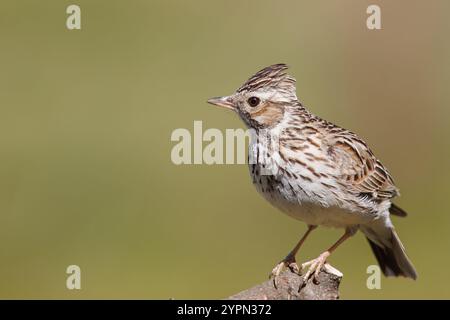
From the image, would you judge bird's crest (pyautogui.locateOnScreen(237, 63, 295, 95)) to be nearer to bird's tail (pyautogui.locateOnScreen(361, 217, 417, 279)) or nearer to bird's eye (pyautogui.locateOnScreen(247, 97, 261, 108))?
bird's eye (pyautogui.locateOnScreen(247, 97, 261, 108))

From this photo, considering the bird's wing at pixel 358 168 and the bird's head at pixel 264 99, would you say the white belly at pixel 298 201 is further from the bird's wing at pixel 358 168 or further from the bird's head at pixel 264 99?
the bird's head at pixel 264 99

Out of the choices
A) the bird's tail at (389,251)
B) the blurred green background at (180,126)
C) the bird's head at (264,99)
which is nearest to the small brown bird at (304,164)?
the bird's head at (264,99)

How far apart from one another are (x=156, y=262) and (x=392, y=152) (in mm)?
5413

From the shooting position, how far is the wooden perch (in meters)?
7.22

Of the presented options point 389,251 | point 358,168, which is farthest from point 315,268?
point 389,251

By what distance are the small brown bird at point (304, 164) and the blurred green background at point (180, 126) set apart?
543cm

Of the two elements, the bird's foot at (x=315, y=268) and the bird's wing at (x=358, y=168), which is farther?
the bird's wing at (x=358, y=168)

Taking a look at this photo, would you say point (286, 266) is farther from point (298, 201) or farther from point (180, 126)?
point (180, 126)

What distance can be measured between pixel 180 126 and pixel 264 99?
10373 millimetres

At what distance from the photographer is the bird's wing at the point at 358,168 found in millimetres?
8719

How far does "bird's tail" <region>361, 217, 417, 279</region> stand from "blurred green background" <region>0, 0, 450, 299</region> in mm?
→ 4318

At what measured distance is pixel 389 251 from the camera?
9906mm

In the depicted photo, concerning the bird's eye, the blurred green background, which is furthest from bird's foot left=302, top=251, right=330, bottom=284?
the blurred green background
